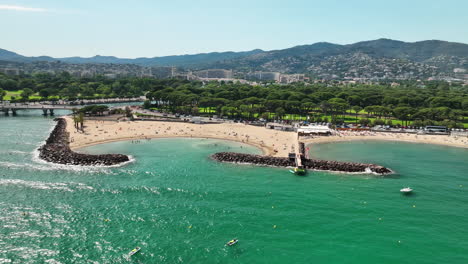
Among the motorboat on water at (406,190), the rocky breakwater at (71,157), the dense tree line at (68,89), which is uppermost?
the dense tree line at (68,89)

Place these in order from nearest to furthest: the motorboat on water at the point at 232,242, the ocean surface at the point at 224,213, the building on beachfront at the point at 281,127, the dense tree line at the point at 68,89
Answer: the ocean surface at the point at 224,213 → the motorboat on water at the point at 232,242 → the building on beachfront at the point at 281,127 → the dense tree line at the point at 68,89

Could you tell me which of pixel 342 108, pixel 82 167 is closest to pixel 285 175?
pixel 82 167

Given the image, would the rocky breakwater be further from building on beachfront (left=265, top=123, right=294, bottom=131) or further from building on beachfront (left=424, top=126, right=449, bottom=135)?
building on beachfront (left=424, top=126, right=449, bottom=135)

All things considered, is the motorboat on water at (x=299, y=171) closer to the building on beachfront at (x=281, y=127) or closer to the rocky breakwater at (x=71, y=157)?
the rocky breakwater at (x=71, y=157)

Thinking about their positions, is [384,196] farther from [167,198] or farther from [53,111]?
[53,111]

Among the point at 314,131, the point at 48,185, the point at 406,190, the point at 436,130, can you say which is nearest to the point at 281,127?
the point at 314,131

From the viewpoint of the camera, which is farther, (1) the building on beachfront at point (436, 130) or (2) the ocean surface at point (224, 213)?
(1) the building on beachfront at point (436, 130)

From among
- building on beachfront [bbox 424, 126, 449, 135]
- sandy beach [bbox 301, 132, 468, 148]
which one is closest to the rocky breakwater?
sandy beach [bbox 301, 132, 468, 148]

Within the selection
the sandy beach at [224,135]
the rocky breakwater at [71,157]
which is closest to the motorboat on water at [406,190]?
the sandy beach at [224,135]
